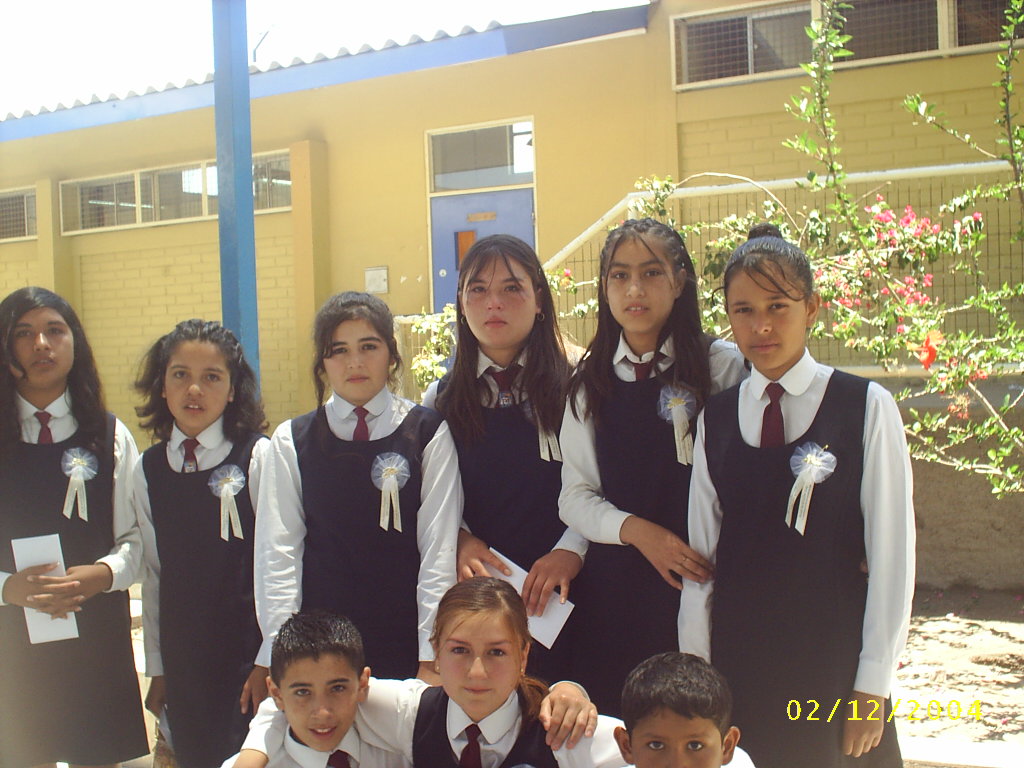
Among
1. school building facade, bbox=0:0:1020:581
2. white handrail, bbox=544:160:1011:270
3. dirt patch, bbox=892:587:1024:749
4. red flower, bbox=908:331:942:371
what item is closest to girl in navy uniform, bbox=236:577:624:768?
dirt patch, bbox=892:587:1024:749

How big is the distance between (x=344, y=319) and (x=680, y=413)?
35.1 inches

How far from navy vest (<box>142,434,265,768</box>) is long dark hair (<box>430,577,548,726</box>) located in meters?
0.75

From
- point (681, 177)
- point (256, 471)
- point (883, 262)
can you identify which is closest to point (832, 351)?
point (883, 262)

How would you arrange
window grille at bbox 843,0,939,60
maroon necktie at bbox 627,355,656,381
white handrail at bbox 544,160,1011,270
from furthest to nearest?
window grille at bbox 843,0,939,60 < white handrail at bbox 544,160,1011,270 < maroon necktie at bbox 627,355,656,381

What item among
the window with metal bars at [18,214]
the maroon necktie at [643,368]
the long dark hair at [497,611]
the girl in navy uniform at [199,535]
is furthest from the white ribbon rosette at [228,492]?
the window with metal bars at [18,214]

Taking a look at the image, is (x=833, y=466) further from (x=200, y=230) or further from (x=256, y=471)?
(x=200, y=230)

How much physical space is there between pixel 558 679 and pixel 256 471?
98cm

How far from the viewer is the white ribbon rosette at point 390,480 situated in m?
2.31

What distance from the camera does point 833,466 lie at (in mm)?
1930

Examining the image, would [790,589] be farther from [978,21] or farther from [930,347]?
[978,21]

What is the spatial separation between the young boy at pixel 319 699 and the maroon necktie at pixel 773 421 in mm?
1023

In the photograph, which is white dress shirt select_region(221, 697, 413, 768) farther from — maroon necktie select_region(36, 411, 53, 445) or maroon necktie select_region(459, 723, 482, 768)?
maroon necktie select_region(36, 411, 53, 445)

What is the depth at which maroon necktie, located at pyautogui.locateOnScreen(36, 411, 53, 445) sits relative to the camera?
270 centimetres

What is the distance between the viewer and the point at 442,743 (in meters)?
1.98
